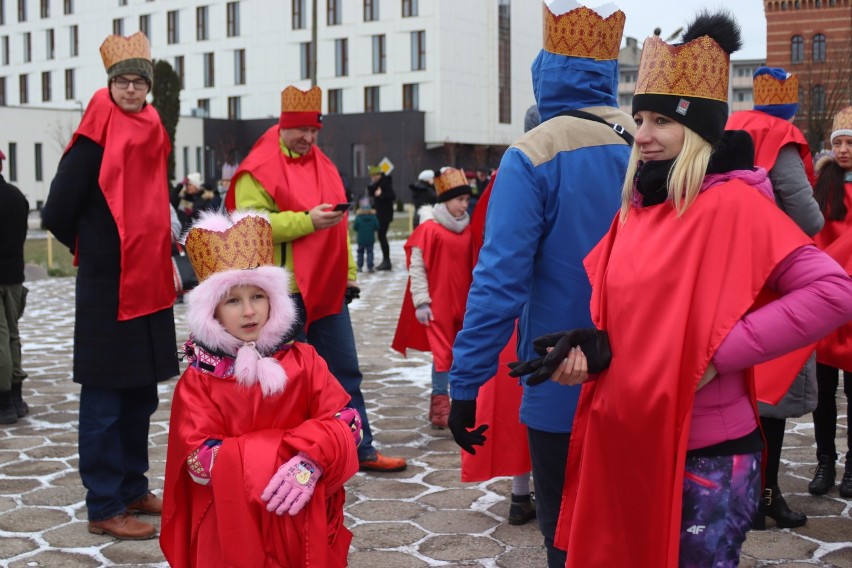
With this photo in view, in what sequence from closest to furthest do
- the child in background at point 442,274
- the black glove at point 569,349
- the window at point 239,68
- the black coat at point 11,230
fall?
the black glove at point 569,349 < the child in background at point 442,274 < the black coat at point 11,230 < the window at point 239,68

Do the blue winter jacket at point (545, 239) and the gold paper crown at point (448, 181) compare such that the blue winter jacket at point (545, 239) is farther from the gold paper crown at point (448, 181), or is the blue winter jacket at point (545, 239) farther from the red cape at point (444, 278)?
the gold paper crown at point (448, 181)

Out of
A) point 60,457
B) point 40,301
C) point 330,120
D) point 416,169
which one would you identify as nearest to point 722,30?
point 60,457

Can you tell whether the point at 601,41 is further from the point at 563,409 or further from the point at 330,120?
the point at 330,120

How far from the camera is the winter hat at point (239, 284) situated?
3447mm

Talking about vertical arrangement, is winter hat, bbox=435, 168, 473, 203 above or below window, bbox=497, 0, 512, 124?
below

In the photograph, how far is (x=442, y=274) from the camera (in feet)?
23.9

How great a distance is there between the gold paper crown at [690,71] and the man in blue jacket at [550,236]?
56 centimetres

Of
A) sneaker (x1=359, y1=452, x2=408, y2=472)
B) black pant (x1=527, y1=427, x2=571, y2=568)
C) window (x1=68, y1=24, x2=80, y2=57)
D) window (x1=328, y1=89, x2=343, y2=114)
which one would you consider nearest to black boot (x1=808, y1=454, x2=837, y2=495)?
sneaker (x1=359, y1=452, x2=408, y2=472)

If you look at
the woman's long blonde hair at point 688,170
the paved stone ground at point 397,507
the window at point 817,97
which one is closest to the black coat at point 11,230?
the paved stone ground at point 397,507

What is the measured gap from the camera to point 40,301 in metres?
16.0

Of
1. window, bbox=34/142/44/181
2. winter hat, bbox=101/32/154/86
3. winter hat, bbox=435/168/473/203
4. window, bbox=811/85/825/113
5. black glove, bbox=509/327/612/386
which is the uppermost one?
window, bbox=811/85/825/113

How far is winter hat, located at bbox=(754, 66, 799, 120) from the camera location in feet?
17.6

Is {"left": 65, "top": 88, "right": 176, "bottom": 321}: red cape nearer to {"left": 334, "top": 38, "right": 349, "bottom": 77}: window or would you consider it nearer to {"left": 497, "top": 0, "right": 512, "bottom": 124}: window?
{"left": 497, "top": 0, "right": 512, "bottom": 124}: window

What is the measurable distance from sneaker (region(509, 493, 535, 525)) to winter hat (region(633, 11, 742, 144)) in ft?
9.41
